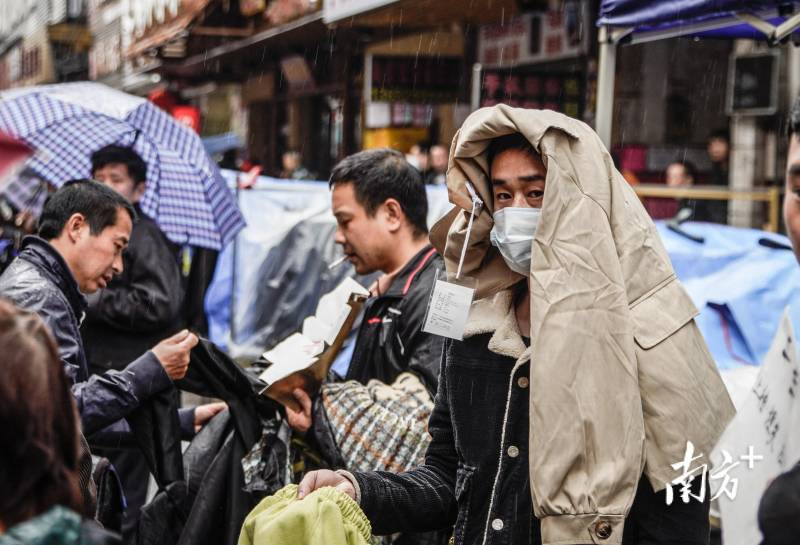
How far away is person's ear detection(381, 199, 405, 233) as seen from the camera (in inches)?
154

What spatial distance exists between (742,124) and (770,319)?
7034 millimetres

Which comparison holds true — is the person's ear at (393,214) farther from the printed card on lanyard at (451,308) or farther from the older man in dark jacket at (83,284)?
the printed card on lanyard at (451,308)

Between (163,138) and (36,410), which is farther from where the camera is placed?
(163,138)

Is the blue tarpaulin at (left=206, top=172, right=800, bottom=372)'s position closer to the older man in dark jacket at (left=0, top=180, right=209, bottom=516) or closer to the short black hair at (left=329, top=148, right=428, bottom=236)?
the short black hair at (left=329, top=148, right=428, bottom=236)

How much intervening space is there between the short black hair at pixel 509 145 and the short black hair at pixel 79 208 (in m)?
2.04

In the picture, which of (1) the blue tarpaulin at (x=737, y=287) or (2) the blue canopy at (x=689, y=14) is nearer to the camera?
(2) the blue canopy at (x=689, y=14)

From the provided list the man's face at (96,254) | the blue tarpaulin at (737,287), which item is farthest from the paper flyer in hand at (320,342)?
the blue tarpaulin at (737,287)

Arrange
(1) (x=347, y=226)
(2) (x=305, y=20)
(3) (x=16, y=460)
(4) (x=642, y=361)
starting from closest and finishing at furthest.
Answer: (3) (x=16, y=460) < (4) (x=642, y=361) < (1) (x=347, y=226) < (2) (x=305, y=20)

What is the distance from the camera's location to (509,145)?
103 inches

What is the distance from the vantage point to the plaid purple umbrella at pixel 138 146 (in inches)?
240

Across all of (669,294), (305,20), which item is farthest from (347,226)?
(305,20)

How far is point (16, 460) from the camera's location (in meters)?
1.50

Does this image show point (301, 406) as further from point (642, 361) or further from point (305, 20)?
point (305, 20)

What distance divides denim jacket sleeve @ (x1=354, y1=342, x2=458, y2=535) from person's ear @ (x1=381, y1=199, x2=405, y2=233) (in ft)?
3.95
